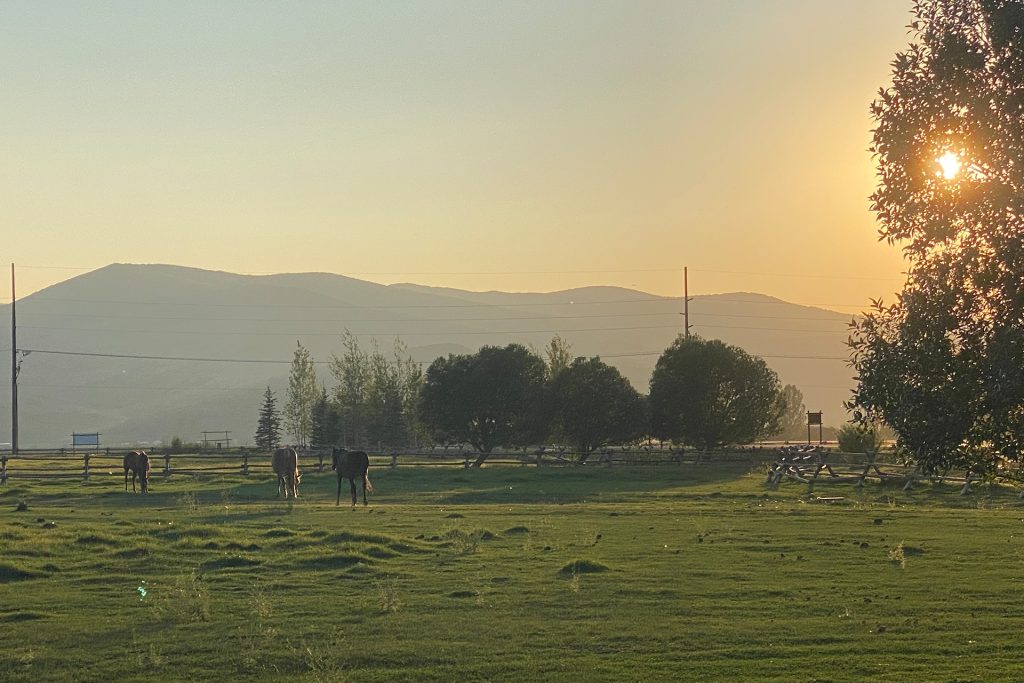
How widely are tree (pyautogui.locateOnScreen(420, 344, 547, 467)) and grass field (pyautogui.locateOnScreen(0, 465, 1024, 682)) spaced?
55514 mm

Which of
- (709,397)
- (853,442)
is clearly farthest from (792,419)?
(853,442)

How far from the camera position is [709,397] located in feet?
289

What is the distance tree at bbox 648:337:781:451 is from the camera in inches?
3465

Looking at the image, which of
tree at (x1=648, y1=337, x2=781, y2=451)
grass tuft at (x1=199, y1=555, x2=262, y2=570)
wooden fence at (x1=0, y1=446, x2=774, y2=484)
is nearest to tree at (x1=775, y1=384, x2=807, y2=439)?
tree at (x1=648, y1=337, x2=781, y2=451)

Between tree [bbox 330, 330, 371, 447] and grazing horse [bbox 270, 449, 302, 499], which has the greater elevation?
tree [bbox 330, 330, 371, 447]

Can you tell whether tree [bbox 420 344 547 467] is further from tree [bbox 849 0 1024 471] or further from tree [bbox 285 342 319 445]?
tree [bbox 849 0 1024 471]

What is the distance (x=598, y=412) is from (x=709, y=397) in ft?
28.3

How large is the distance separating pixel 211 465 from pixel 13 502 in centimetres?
3173

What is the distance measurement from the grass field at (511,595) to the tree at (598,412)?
49.7m

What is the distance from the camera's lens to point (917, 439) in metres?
16.3

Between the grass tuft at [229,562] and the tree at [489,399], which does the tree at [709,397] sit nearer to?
the tree at [489,399]

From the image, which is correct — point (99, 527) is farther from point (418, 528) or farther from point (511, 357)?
point (511, 357)

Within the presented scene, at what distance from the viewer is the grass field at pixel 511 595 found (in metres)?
15.6

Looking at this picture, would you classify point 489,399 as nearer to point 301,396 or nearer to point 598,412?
point 598,412
